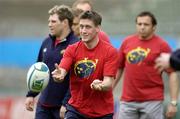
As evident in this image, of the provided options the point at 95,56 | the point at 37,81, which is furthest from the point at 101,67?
the point at 37,81

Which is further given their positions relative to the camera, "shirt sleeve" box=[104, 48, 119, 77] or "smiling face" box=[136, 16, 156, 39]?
"smiling face" box=[136, 16, 156, 39]

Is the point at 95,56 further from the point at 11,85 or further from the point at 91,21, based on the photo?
the point at 11,85

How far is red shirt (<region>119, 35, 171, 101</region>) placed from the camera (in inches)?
368

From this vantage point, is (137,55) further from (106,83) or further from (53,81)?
(106,83)

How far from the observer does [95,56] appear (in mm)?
7613

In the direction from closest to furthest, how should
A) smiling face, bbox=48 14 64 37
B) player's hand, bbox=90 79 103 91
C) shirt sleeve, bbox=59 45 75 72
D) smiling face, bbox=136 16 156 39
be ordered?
1. player's hand, bbox=90 79 103 91
2. shirt sleeve, bbox=59 45 75 72
3. smiling face, bbox=48 14 64 37
4. smiling face, bbox=136 16 156 39

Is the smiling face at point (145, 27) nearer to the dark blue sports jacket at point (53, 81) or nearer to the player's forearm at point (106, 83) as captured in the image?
the dark blue sports jacket at point (53, 81)

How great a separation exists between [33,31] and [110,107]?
10.6m

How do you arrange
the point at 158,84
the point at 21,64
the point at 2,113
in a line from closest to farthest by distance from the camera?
1. the point at 158,84
2. the point at 2,113
3. the point at 21,64

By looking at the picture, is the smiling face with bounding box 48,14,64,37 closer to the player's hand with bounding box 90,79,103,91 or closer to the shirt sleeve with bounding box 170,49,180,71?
the player's hand with bounding box 90,79,103,91

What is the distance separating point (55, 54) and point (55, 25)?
35 cm

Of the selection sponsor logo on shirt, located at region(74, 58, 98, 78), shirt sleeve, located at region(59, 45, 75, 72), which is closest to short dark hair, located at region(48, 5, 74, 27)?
shirt sleeve, located at region(59, 45, 75, 72)

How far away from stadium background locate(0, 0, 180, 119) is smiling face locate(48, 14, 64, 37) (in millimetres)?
6566

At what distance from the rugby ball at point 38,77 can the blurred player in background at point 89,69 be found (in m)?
0.38
